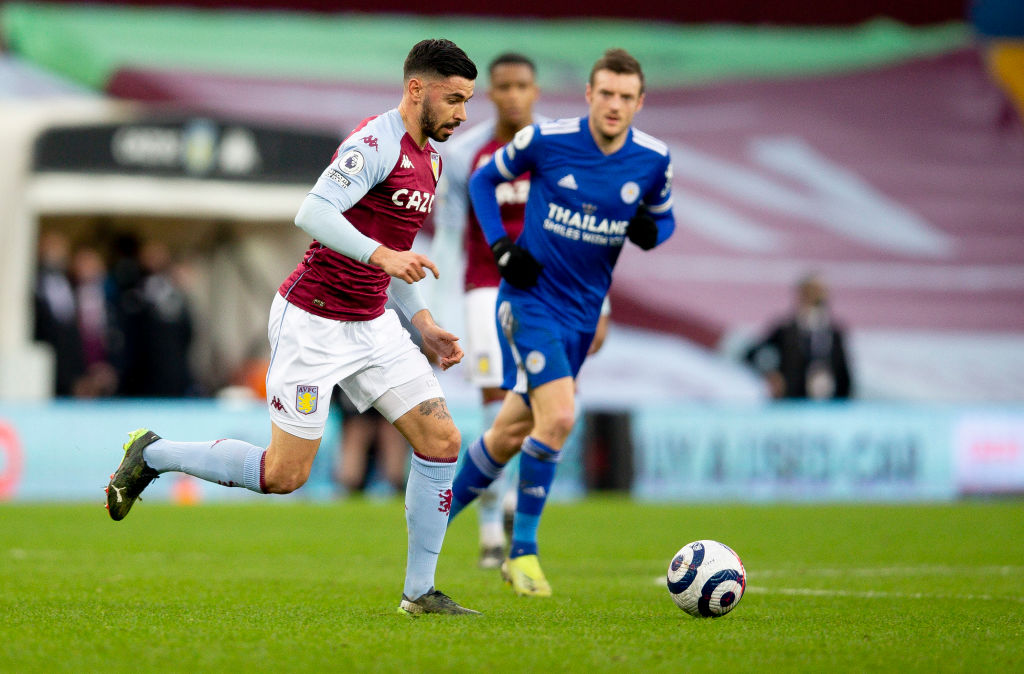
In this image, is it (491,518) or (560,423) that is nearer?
(560,423)

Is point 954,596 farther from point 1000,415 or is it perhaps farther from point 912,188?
point 912,188

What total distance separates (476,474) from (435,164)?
1.93 m

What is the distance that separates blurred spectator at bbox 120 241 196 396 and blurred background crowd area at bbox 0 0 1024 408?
29 millimetres

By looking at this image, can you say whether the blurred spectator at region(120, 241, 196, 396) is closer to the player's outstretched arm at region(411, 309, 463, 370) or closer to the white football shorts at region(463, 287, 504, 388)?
the white football shorts at region(463, 287, 504, 388)

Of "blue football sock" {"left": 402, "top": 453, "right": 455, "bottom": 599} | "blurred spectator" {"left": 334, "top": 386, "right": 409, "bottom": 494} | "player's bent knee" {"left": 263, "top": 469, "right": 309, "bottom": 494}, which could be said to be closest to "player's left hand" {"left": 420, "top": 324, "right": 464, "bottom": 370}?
"blue football sock" {"left": 402, "top": 453, "right": 455, "bottom": 599}

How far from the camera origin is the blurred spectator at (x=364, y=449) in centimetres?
1452

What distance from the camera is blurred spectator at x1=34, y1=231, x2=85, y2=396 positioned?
14531mm

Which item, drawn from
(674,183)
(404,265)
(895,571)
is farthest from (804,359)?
(404,265)

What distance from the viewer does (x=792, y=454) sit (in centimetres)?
1541

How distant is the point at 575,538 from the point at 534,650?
5593mm

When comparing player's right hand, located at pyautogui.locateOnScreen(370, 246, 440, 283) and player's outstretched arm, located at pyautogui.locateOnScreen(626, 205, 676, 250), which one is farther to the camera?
player's outstretched arm, located at pyautogui.locateOnScreen(626, 205, 676, 250)

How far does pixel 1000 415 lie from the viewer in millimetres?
15586

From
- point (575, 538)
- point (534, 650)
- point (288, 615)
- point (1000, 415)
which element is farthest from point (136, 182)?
point (534, 650)

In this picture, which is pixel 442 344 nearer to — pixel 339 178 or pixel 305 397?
pixel 305 397
